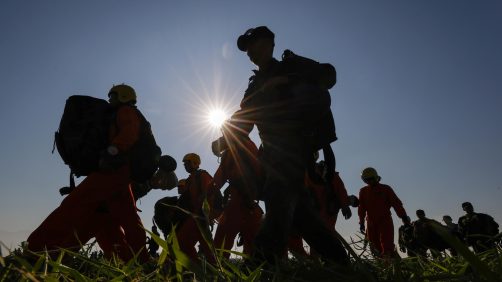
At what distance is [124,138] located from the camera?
389 cm

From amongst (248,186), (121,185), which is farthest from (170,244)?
(248,186)

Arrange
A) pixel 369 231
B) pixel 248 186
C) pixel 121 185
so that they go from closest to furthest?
pixel 121 185
pixel 248 186
pixel 369 231

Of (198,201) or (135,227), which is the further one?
(198,201)

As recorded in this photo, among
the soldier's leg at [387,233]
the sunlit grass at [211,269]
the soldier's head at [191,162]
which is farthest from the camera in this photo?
the soldier's leg at [387,233]

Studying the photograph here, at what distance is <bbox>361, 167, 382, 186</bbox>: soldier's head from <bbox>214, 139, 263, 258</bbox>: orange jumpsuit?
4721 millimetres

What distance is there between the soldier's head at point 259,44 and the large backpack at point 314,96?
180mm

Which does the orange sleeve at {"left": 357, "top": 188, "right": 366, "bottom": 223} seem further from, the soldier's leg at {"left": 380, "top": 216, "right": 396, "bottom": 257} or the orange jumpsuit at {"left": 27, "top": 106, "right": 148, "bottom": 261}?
the orange jumpsuit at {"left": 27, "top": 106, "right": 148, "bottom": 261}

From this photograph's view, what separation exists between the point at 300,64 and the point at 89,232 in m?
2.68

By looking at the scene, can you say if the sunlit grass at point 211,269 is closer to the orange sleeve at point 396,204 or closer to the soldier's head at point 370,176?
the orange sleeve at point 396,204

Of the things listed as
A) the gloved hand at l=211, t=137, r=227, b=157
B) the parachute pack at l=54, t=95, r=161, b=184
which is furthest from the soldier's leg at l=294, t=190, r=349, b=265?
the gloved hand at l=211, t=137, r=227, b=157

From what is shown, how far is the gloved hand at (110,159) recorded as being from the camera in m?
3.69

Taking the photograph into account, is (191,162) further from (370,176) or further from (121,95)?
(370,176)

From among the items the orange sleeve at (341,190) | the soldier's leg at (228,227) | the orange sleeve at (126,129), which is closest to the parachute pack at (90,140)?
the orange sleeve at (126,129)

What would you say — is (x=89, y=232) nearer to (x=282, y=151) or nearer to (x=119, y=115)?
(x=119, y=115)
